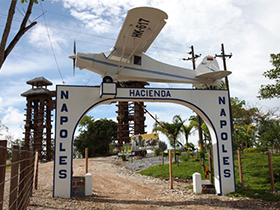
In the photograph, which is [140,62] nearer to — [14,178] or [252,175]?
[252,175]

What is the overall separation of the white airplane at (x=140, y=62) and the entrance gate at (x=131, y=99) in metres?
1.62

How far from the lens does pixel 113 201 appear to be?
8.79 metres

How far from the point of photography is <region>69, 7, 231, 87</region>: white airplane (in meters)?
9.77

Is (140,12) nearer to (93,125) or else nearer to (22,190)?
(22,190)

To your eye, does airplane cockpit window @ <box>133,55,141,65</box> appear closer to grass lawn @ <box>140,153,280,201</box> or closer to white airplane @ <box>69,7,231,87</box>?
white airplane @ <box>69,7,231,87</box>

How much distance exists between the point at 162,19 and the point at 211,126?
4577 millimetres

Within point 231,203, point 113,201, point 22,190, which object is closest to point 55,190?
point 113,201

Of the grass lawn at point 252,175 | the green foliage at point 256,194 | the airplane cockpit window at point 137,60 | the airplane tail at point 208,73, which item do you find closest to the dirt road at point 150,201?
the green foliage at point 256,194

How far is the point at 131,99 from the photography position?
10.1m

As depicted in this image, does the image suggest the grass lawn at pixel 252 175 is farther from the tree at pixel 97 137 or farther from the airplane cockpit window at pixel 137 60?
the tree at pixel 97 137

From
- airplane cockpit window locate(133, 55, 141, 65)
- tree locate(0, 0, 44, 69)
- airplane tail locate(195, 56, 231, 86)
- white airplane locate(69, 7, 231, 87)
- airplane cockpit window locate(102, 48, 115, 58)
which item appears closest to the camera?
tree locate(0, 0, 44, 69)

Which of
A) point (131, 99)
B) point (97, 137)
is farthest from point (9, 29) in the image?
point (97, 137)

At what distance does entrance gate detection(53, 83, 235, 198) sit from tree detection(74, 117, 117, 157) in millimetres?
28711

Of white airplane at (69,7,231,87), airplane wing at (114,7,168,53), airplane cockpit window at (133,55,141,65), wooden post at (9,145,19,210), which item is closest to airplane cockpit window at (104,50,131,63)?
white airplane at (69,7,231,87)
